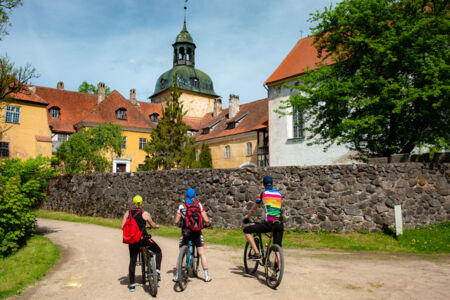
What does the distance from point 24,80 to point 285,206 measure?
1075cm

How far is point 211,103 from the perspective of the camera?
2442 inches

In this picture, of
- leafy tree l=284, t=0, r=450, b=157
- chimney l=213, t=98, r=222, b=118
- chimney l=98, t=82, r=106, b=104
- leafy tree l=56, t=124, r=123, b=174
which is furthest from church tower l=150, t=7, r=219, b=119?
leafy tree l=284, t=0, r=450, b=157

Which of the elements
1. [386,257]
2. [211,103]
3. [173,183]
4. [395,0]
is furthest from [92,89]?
[386,257]

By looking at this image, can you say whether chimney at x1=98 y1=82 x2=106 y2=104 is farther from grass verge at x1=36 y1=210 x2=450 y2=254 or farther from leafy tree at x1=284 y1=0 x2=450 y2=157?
grass verge at x1=36 y1=210 x2=450 y2=254

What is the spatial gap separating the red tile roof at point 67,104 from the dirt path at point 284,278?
119 ft

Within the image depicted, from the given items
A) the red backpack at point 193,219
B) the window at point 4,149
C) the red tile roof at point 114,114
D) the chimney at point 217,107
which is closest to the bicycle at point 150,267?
the red backpack at point 193,219

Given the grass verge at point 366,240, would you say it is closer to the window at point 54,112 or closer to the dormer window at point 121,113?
the dormer window at point 121,113

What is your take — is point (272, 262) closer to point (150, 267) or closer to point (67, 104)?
point (150, 267)

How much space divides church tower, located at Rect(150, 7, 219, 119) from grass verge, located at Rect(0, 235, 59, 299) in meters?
49.0

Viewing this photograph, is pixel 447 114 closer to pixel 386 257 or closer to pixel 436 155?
pixel 436 155

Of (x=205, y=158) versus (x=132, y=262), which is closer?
(x=132, y=262)

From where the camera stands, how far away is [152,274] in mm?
5824

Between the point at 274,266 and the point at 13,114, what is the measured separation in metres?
36.0

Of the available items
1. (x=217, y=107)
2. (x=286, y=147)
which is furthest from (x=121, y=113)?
(x=286, y=147)
